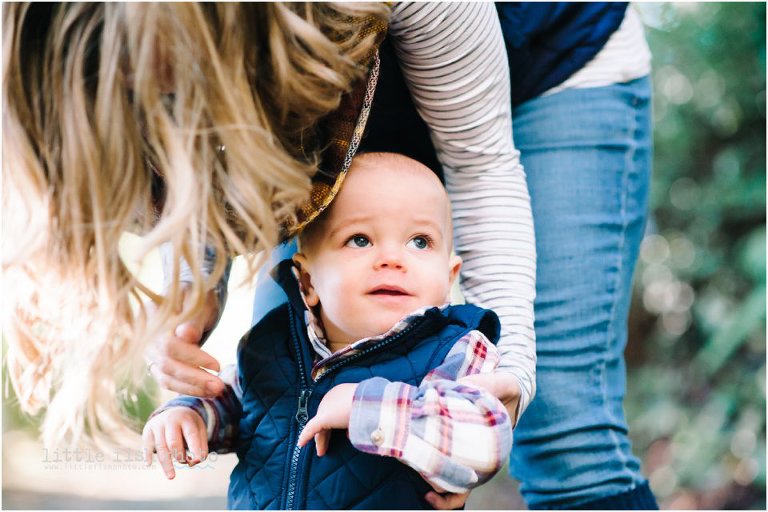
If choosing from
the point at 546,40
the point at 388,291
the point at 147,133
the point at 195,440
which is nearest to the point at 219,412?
the point at 195,440

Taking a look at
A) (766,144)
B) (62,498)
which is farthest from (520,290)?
(62,498)

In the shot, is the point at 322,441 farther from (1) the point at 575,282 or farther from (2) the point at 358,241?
(1) the point at 575,282

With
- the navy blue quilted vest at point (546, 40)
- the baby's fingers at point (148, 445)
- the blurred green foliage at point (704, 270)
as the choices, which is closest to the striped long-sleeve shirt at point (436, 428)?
the baby's fingers at point (148, 445)

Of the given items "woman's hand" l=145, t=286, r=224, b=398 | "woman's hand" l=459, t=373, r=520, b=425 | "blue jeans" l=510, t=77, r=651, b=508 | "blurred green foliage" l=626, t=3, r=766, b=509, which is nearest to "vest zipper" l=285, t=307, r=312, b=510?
"woman's hand" l=145, t=286, r=224, b=398

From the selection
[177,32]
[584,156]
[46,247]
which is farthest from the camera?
[584,156]

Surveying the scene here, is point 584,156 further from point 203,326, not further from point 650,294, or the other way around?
point 650,294

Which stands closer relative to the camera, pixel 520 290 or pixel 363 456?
pixel 363 456

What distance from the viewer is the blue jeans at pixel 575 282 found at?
129 centimetres

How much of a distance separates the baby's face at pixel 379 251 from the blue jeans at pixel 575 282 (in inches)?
9.7

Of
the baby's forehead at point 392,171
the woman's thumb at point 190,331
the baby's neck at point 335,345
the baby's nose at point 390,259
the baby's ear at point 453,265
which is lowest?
the baby's neck at point 335,345

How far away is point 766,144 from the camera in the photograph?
2.83 m

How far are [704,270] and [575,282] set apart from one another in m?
1.90

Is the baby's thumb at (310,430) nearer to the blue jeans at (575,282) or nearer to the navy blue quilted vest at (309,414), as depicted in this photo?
the navy blue quilted vest at (309,414)

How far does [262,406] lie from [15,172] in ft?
1.39
